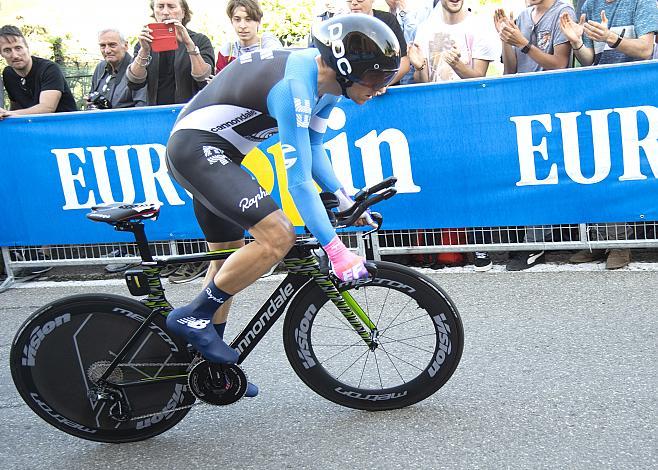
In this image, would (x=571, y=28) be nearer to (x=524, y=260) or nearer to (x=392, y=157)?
(x=392, y=157)

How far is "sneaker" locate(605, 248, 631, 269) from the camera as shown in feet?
20.6

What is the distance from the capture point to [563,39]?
661 centimetres

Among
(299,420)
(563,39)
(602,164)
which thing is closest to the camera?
(299,420)

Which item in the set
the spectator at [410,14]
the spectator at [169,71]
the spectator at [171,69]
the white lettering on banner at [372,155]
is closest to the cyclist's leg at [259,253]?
the white lettering on banner at [372,155]

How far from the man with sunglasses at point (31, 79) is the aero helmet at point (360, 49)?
5.14 meters

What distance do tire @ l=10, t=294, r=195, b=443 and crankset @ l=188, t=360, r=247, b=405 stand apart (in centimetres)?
9

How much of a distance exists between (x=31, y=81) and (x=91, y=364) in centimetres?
489

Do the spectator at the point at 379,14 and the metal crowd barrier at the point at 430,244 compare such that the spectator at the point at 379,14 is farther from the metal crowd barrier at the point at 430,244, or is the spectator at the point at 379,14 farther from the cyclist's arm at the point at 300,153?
the cyclist's arm at the point at 300,153

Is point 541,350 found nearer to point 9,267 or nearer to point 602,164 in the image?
point 602,164

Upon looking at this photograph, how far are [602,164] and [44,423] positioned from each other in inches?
171

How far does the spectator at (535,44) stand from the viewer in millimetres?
6598

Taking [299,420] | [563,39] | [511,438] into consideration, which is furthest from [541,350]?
[563,39]

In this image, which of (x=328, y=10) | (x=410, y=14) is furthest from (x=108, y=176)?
(x=410, y=14)

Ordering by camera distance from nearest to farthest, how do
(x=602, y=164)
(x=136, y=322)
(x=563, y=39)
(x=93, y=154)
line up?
(x=136, y=322)
(x=602, y=164)
(x=563, y=39)
(x=93, y=154)
